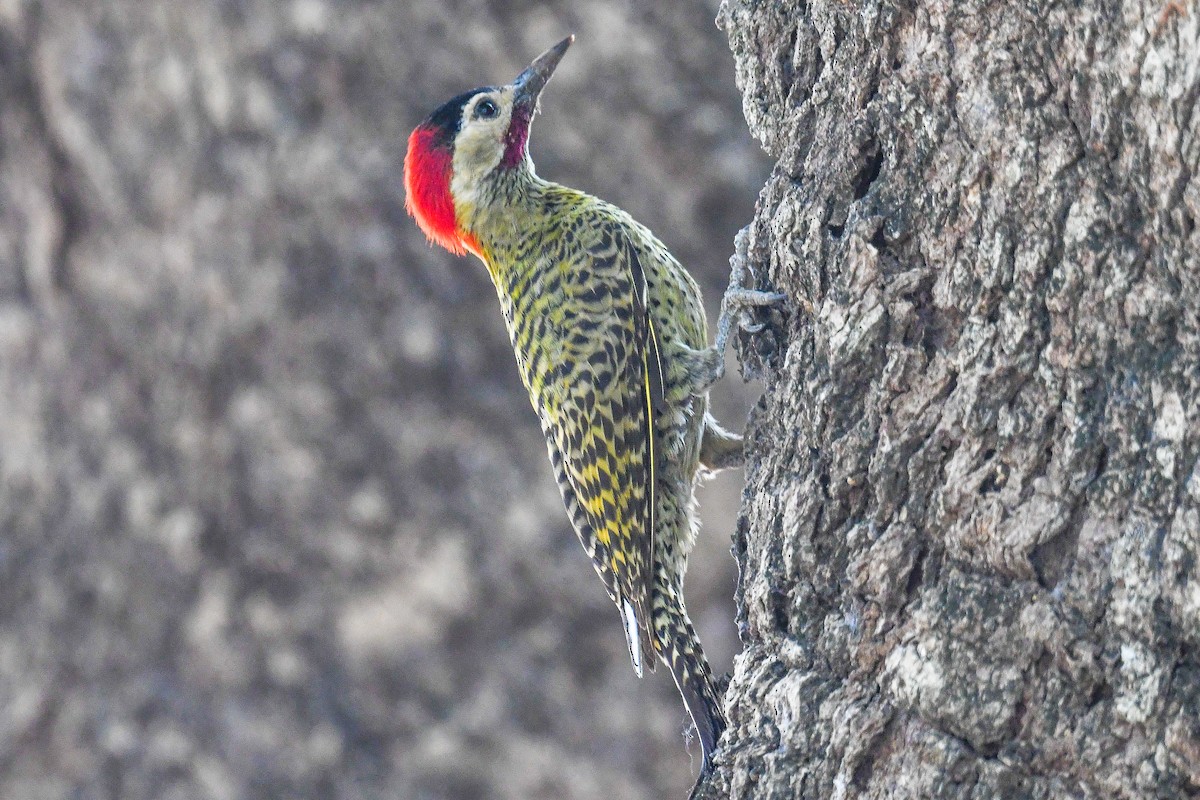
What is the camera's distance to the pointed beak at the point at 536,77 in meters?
4.81

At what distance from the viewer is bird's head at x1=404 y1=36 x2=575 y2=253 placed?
15.5 ft

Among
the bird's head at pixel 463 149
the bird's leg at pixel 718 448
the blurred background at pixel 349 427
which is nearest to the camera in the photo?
the bird's leg at pixel 718 448

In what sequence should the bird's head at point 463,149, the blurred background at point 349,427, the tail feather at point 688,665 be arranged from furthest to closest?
the blurred background at point 349,427 → the bird's head at point 463,149 → the tail feather at point 688,665

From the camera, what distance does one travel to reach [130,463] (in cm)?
613

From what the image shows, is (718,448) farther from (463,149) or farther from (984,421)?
(984,421)

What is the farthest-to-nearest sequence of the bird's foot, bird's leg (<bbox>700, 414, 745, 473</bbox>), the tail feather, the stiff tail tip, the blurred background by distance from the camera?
the blurred background → bird's leg (<bbox>700, 414, 745, 473</bbox>) → the stiff tail tip → the tail feather → the bird's foot

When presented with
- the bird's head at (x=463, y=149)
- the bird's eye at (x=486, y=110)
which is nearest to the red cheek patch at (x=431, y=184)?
the bird's head at (x=463, y=149)

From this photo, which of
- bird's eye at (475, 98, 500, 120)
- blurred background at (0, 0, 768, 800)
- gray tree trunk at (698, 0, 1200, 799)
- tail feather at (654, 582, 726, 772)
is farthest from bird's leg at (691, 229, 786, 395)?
blurred background at (0, 0, 768, 800)

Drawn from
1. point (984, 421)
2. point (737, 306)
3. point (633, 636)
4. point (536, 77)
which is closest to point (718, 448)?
point (633, 636)

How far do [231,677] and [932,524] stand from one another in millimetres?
4167

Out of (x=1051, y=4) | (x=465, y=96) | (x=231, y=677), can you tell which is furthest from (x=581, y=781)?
(x=1051, y=4)

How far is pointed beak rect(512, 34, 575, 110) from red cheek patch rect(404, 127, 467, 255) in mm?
325

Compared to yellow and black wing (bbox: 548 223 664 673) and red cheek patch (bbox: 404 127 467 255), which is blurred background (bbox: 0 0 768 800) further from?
yellow and black wing (bbox: 548 223 664 673)

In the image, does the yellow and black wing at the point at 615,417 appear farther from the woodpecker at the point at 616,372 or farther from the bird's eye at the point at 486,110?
the bird's eye at the point at 486,110
